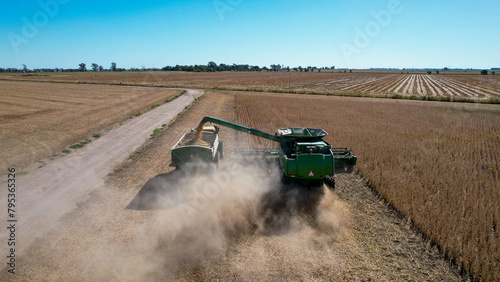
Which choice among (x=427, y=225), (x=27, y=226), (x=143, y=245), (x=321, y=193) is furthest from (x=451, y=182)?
(x=27, y=226)

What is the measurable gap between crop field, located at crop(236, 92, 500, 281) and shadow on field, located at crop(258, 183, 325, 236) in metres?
2.79

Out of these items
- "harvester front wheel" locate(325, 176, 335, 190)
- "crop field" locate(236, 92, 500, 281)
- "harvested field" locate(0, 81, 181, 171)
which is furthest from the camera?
"harvested field" locate(0, 81, 181, 171)

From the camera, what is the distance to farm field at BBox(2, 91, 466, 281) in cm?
584

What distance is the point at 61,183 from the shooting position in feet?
33.8

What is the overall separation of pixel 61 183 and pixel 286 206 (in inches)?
347

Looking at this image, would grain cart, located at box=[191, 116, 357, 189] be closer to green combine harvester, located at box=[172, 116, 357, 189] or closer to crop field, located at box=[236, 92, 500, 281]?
green combine harvester, located at box=[172, 116, 357, 189]

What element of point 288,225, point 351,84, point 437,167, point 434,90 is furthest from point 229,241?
point 351,84

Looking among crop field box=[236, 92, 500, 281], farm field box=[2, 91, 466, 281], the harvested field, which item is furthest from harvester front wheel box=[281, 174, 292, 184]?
the harvested field

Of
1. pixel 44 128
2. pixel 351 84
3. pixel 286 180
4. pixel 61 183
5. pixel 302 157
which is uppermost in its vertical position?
pixel 351 84

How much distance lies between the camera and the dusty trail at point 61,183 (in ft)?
24.8

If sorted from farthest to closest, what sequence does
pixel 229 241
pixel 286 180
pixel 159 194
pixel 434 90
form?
pixel 434 90 < pixel 159 194 < pixel 286 180 < pixel 229 241

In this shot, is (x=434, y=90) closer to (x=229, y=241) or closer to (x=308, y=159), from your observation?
(x=308, y=159)

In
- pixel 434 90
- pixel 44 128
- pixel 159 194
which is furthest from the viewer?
pixel 434 90

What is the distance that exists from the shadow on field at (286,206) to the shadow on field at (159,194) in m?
3.02
